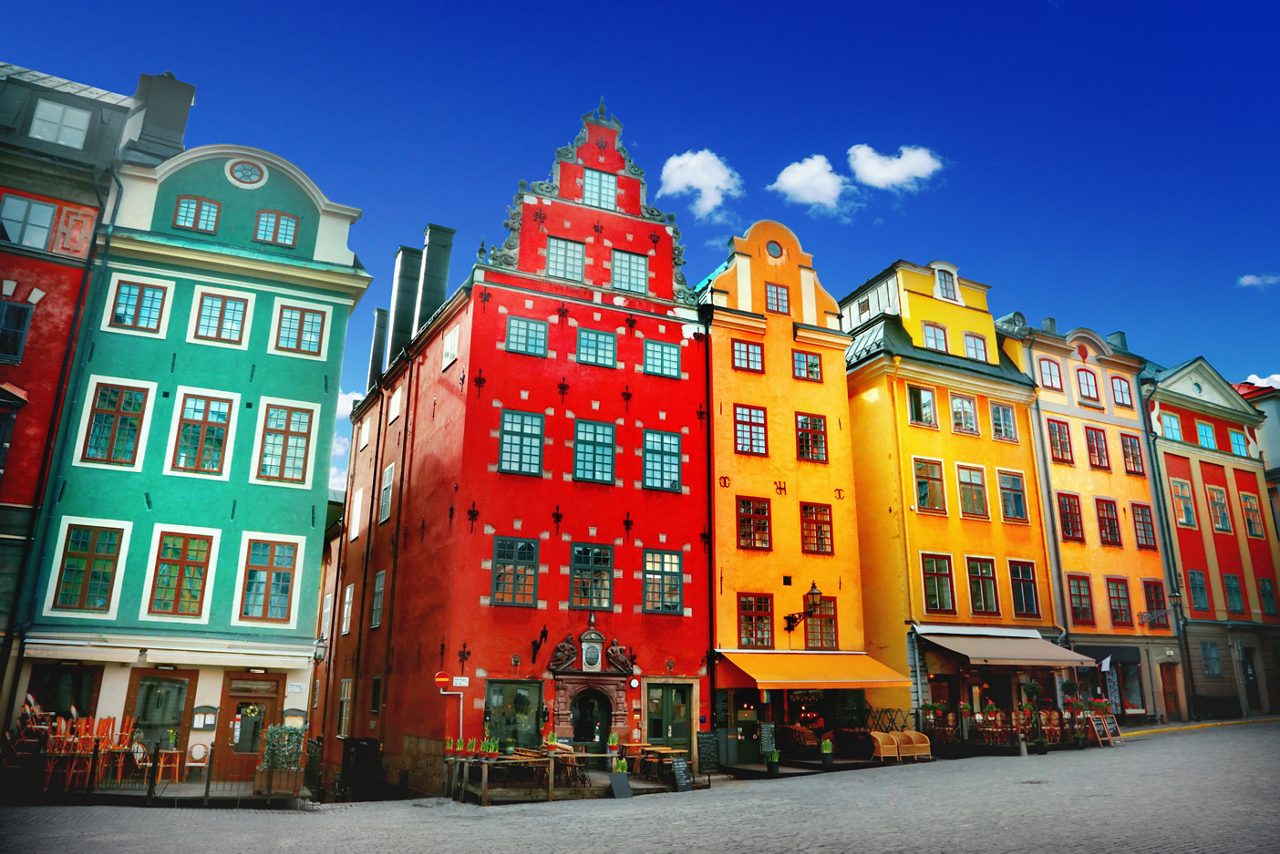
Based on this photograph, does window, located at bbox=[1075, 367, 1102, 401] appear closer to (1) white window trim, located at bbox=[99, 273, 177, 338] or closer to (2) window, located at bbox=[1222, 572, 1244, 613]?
(2) window, located at bbox=[1222, 572, 1244, 613]

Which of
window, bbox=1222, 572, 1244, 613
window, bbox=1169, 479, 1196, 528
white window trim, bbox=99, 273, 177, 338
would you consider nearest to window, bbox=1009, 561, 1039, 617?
window, bbox=1169, 479, 1196, 528

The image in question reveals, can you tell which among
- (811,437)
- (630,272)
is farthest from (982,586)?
(630,272)

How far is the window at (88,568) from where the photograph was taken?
21.4 meters

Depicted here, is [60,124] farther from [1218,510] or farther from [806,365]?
[1218,510]

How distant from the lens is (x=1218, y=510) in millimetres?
40625

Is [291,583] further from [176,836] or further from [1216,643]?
[1216,643]

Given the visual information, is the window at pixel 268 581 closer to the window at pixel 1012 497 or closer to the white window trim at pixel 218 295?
the white window trim at pixel 218 295

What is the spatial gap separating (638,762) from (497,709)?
3.90m

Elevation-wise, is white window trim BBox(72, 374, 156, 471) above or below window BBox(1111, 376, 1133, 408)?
below

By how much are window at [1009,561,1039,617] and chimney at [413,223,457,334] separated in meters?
23.4

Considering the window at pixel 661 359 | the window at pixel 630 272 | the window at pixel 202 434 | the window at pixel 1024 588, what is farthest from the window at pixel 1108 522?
the window at pixel 202 434

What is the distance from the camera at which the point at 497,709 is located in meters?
23.6

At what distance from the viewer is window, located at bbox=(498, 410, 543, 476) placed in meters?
25.7

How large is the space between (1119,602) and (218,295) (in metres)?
33.7
